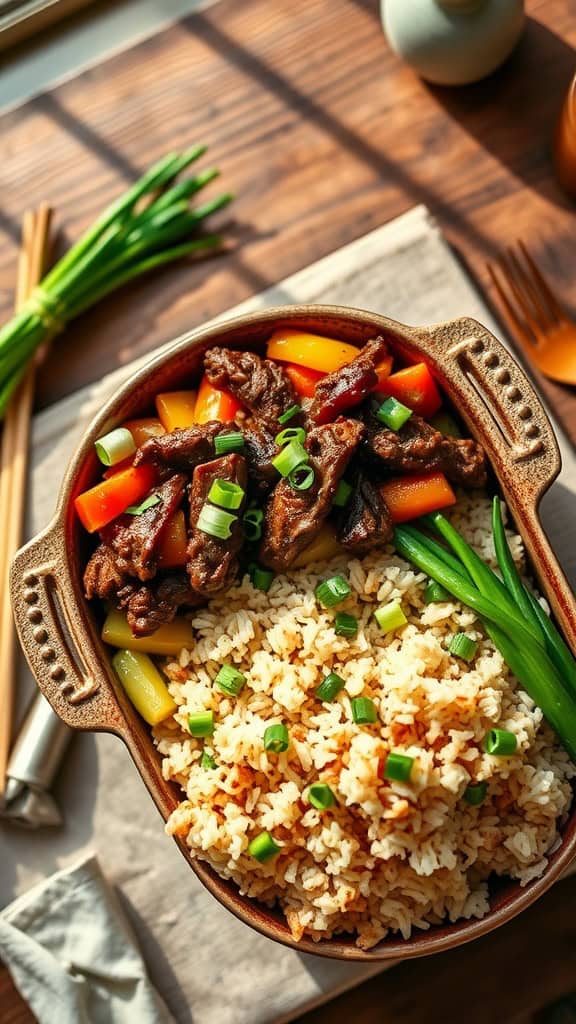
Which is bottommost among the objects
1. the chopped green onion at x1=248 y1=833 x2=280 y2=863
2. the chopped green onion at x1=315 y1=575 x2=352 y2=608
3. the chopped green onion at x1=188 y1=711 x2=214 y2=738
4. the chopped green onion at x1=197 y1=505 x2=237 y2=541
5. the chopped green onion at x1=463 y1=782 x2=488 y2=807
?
the chopped green onion at x1=463 y1=782 x2=488 y2=807

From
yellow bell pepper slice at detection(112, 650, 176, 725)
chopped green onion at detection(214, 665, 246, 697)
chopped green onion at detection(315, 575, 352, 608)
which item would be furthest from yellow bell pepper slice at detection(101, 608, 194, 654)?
chopped green onion at detection(315, 575, 352, 608)

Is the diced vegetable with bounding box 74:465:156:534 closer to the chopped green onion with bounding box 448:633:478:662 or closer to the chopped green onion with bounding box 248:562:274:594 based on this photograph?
the chopped green onion with bounding box 248:562:274:594

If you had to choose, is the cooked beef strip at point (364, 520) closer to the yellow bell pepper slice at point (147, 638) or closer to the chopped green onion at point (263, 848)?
the yellow bell pepper slice at point (147, 638)

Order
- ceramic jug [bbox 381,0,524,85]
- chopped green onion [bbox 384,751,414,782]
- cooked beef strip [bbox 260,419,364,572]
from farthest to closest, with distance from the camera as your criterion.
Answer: ceramic jug [bbox 381,0,524,85] → cooked beef strip [bbox 260,419,364,572] → chopped green onion [bbox 384,751,414,782]

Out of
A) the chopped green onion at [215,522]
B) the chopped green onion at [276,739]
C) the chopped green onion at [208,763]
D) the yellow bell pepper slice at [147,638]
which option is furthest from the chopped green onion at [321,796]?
the chopped green onion at [215,522]

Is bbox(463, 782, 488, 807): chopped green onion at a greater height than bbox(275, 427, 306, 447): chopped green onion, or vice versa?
bbox(275, 427, 306, 447): chopped green onion

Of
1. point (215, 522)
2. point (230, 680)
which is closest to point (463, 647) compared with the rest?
point (230, 680)

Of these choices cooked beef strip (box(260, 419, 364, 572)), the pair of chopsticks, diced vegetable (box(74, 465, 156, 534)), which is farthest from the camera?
the pair of chopsticks
